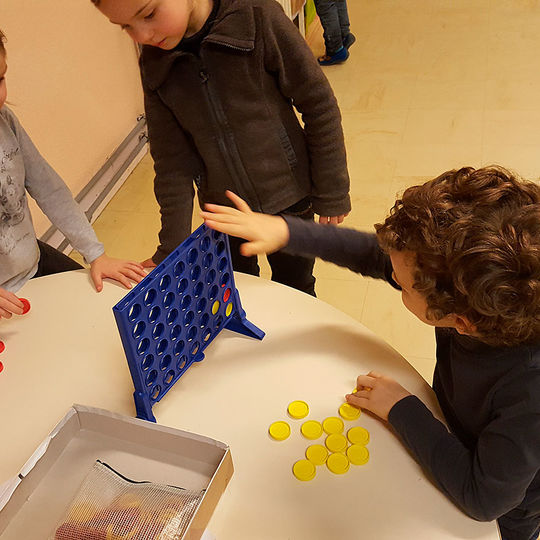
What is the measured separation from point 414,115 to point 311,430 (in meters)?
2.19

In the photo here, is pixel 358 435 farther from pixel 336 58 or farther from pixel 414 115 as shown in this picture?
pixel 336 58

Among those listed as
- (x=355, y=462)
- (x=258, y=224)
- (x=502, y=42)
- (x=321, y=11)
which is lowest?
(x=502, y=42)

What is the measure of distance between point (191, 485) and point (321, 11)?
2877 millimetres

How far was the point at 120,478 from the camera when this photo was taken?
0.72 meters

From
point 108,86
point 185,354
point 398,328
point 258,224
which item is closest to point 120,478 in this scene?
point 185,354

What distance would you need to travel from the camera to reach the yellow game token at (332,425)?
0.77m

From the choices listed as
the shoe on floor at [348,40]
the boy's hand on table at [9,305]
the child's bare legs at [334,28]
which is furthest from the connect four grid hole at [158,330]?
the shoe on floor at [348,40]

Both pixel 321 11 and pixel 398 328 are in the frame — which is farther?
pixel 321 11

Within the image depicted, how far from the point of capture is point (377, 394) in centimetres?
77

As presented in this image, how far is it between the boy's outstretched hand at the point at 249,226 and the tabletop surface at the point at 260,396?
0.13 m

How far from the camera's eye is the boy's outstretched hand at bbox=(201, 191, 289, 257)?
0.81 meters

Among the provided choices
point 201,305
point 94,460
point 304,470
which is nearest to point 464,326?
point 304,470

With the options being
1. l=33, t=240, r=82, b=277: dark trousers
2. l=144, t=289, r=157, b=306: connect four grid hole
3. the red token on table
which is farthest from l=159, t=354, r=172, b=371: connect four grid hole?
l=33, t=240, r=82, b=277: dark trousers

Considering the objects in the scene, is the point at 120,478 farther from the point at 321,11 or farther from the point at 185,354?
the point at 321,11
